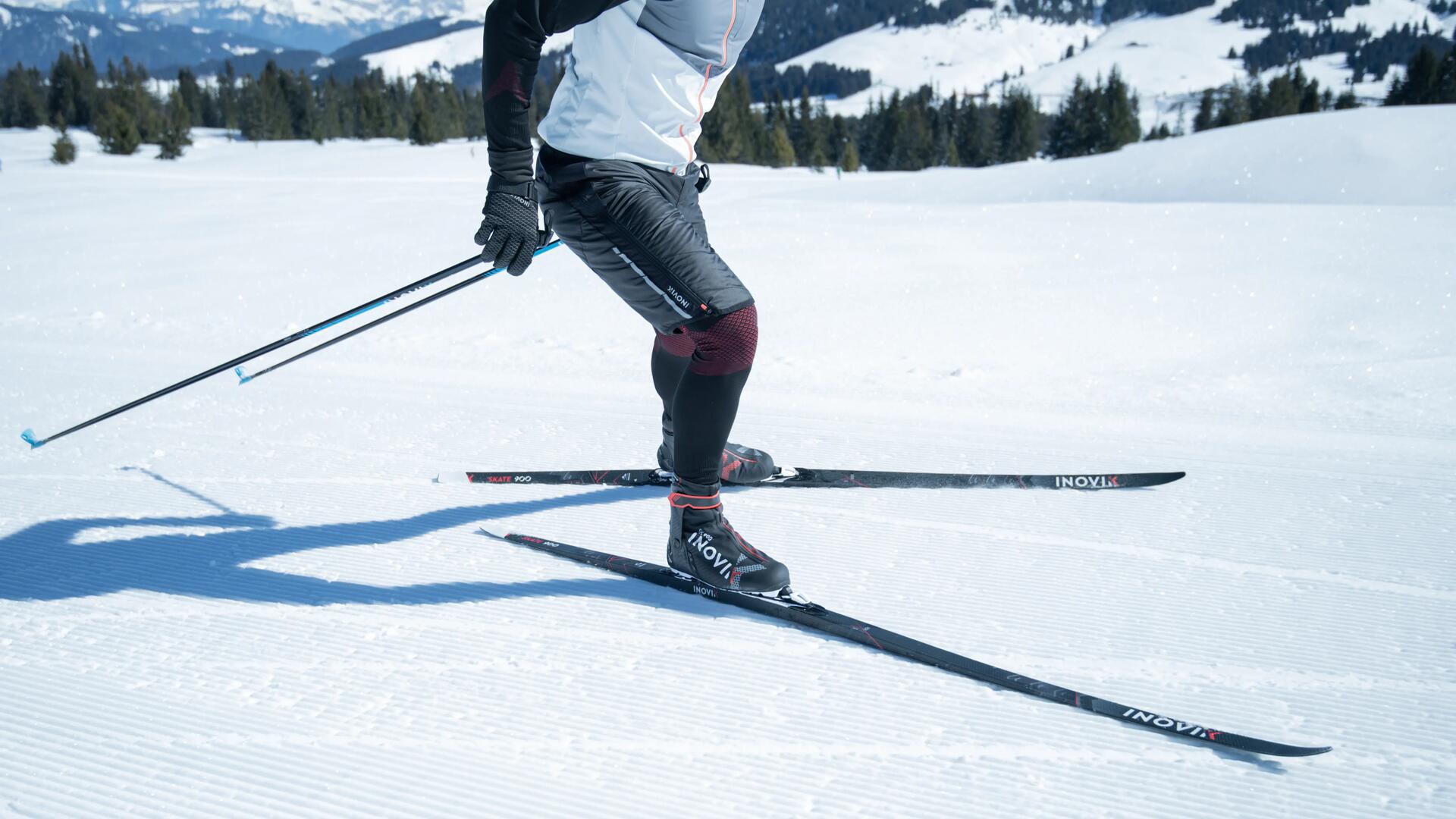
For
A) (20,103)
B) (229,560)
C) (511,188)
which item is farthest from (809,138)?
(229,560)

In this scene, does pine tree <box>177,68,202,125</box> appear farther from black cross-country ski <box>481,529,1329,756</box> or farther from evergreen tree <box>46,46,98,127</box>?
black cross-country ski <box>481,529,1329,756</box>

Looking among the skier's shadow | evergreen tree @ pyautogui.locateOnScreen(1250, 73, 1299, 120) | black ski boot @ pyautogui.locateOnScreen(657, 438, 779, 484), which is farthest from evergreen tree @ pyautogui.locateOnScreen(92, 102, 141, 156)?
evergreen tree @ pyautogui.locateOnScreen(1250, 73, 1299, 120)

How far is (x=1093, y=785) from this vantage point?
5.26ft

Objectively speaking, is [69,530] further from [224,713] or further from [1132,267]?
[1132,267]

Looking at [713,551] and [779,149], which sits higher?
[779,149]

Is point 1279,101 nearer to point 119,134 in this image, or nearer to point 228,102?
point 119,134

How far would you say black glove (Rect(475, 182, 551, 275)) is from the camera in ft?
7.39

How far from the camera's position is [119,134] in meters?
37.2

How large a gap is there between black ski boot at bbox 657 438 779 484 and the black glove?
982 millimetres

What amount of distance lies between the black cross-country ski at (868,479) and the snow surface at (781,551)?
0.21 feet

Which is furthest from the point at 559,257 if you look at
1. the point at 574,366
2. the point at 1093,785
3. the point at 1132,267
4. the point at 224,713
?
the point at 1093,785

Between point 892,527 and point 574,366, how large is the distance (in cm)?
247

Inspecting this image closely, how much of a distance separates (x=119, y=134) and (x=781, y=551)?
145 ft

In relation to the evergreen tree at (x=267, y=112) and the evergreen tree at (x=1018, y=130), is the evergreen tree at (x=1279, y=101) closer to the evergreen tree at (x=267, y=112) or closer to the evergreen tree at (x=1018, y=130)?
the evergreen tree at (x=1018, y=130)
